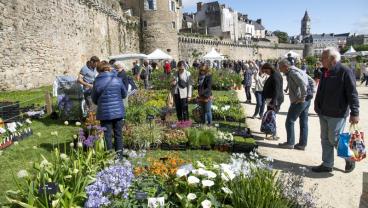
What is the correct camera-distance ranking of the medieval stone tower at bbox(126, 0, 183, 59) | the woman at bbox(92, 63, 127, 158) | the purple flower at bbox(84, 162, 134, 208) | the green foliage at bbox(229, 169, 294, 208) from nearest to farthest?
the purple flower at bbox(84, 162, 134, 208)
the green foliage at bbox(229, 169, 294, 208)
the woman at bbox(92, 63, 127, 158)
the medieval stone tower at bbox(126, 0, 183, 59)

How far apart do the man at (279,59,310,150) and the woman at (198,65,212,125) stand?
2.15 metres

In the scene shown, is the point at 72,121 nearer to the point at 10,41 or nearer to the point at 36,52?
the point at 10,41

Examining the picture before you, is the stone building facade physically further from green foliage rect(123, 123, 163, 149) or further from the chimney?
the chimney

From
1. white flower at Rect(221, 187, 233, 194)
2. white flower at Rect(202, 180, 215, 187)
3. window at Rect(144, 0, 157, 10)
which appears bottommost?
white flower at Rect(221, 187, 233, 194)

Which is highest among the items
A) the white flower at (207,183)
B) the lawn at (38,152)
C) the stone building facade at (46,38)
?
the stone building facade at (46,38)

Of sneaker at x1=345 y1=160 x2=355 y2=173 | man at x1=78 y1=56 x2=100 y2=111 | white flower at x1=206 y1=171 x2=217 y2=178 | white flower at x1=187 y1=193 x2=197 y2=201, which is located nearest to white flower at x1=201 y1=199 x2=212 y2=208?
white flower at x1=187 y1=193 x2=197 y2=201

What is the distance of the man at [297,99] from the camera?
7.27m

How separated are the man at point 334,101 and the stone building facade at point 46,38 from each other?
13400 mm

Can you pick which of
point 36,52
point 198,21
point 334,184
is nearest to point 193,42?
point 198,21

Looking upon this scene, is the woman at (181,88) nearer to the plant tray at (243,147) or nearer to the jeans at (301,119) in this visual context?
the plant tray at (243,147)

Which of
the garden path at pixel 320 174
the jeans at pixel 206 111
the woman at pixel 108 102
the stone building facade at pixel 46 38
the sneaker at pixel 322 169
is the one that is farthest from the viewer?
the stone building facade at pixel 46 38

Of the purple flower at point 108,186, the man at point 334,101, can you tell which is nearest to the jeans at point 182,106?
the man at point 334,101

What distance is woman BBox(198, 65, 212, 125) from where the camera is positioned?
9164 mm

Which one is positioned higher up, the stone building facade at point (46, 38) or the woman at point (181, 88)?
the stone building facade at point (46, 38)
